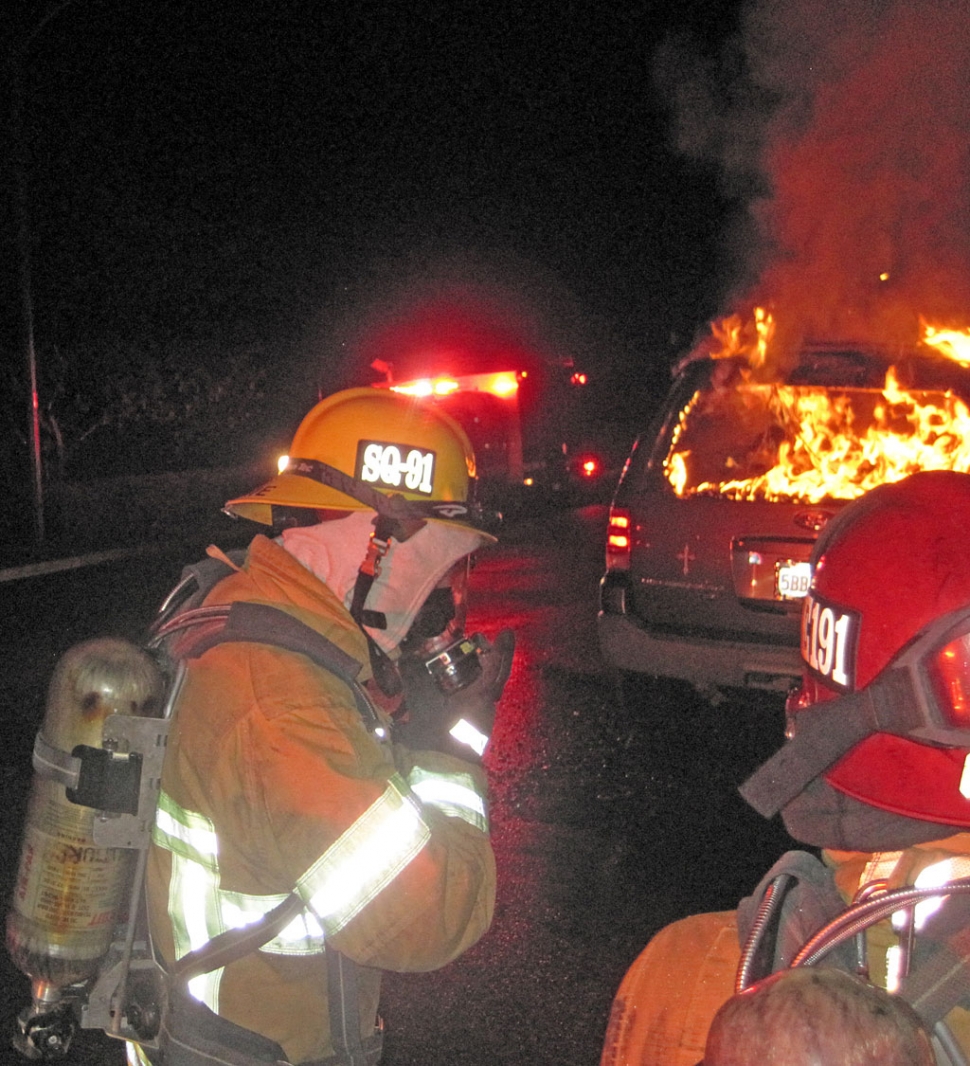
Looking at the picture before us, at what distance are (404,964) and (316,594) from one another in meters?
0.63

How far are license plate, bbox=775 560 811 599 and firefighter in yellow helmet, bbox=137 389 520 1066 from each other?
12.9 feet

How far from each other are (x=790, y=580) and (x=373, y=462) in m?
4.01

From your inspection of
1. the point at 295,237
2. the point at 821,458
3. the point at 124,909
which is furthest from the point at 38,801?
the point at 295,237

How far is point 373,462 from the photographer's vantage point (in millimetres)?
2543

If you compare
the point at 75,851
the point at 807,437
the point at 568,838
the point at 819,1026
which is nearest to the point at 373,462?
the point at 75,851

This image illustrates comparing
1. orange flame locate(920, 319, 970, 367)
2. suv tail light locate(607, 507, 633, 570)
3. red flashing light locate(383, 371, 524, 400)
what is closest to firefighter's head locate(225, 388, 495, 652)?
orange flame locate(920, 319, 970, 367)

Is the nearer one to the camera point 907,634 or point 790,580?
point 907,634

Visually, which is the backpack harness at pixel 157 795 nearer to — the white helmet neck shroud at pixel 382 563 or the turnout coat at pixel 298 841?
the turnout coat at pixel 298 841

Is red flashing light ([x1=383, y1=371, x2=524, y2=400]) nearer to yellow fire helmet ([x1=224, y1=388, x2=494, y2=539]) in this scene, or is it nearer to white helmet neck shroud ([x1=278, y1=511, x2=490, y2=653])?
yellow fire helmet ([x1=224, y1=388, x2=494, y2=539])

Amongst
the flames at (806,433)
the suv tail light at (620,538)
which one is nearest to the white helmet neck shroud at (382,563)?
the flames at (806,433)

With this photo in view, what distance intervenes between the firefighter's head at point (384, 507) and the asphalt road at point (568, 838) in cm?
192

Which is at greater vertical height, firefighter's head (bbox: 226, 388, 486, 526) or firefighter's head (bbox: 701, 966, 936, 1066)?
firefighter's head (bbox: 226, 388, 486, 526)

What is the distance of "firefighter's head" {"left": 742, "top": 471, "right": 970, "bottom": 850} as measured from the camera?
1585mm

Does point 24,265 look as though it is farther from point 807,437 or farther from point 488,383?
point 807,437
